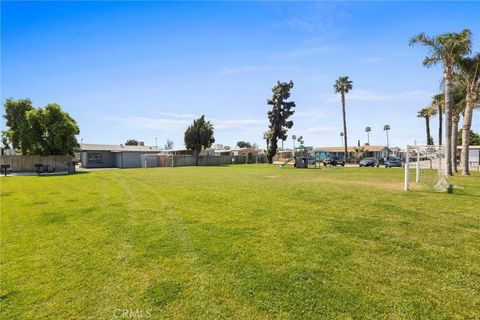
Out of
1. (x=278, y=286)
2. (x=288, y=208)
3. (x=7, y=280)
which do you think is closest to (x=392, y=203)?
(x=288, y=208)

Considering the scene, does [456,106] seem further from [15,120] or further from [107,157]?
[15,120]

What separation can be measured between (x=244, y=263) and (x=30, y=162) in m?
37.1

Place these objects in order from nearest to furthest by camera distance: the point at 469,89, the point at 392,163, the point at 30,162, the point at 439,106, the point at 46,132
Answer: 1. the point at 469,89
2. the point at 46,132
3. the point at 30,162
4. the point at 439,106
5. the point at 392,163

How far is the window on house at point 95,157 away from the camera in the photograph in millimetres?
45875

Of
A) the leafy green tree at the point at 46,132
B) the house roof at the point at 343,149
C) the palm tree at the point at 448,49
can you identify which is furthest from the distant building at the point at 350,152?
the leafy green tree at the point at 46,132

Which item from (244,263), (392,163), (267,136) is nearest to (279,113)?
(267,136)

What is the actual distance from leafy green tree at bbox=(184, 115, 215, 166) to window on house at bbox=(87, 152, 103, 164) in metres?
14.7

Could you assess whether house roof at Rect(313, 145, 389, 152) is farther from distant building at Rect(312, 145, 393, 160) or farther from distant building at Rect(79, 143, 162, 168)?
distant building at Rect(79, 143, 162, 168)

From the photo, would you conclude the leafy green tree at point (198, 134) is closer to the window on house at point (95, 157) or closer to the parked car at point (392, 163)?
the window on house at point (95, 157)

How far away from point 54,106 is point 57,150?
17.0 feet

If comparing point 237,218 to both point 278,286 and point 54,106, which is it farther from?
point 54,106

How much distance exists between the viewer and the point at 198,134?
1976 inches

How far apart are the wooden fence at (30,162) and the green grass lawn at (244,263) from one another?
28630 millimetres

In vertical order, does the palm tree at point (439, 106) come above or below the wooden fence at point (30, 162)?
above
